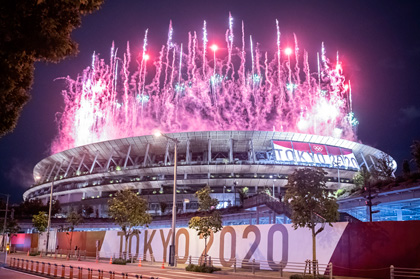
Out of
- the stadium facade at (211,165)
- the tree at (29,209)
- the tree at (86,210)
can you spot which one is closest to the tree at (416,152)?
the stadium facade at (211,165)

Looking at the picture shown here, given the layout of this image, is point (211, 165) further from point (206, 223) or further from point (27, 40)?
point (27, 40)

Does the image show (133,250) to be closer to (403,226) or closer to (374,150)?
(403,226)

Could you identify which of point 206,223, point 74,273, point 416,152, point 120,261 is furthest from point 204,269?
point 416,152

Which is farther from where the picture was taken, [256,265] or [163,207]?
[163,207]

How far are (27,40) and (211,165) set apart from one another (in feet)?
246

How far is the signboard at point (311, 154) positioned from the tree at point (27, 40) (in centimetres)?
7678

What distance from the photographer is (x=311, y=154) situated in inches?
3423

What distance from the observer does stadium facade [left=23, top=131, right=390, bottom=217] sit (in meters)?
83.8

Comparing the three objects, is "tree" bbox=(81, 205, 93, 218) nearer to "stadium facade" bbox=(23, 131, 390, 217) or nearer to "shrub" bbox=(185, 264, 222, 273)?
"stadium facade" bbox=(23, 131, 390, 217)

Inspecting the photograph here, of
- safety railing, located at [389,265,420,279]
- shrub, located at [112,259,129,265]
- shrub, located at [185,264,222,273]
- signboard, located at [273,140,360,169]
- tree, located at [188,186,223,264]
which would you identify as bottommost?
shrub, located at [112,259,129,265]

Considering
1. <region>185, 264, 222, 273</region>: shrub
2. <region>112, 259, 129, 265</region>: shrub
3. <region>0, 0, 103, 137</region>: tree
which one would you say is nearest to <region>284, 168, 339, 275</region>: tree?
<region>185, 264, 222, 273</region>: shrub

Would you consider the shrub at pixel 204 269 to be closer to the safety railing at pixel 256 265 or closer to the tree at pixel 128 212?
the safety railing at pixel 256 265

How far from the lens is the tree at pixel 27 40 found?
8438mm

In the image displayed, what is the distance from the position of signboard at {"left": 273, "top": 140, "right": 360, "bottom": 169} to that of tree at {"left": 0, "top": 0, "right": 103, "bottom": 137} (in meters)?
76.8
